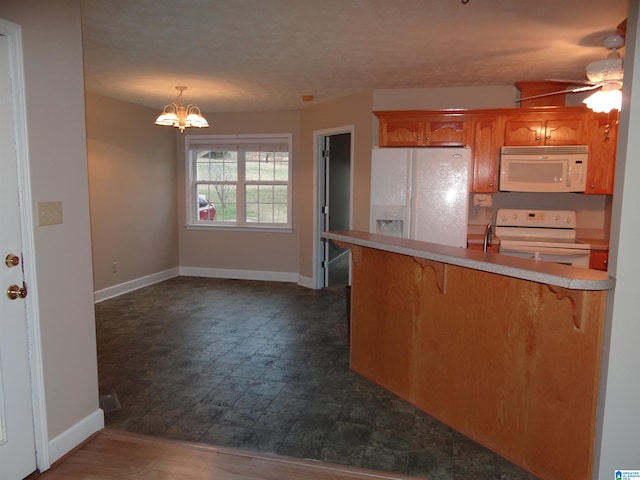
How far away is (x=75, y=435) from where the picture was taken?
236 cm

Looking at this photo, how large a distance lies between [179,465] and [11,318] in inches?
40.1

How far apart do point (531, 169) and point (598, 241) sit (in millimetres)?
929

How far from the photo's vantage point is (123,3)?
9.14ft

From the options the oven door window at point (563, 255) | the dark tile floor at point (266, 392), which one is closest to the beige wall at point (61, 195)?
the dark tile floor at point (266, 392)

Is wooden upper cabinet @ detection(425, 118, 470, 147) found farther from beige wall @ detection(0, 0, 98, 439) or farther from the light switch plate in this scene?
the light switch plate

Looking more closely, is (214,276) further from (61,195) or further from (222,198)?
Answer: (61,195)

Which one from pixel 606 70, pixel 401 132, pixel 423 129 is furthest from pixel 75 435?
pixel 423 129

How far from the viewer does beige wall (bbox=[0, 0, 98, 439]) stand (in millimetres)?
2096

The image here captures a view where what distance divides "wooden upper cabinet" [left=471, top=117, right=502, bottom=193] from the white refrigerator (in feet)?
0.79

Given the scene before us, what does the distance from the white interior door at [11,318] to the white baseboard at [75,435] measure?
0.43 ft

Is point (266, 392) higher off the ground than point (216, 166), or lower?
lower

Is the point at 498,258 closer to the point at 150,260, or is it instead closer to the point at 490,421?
the point at 490,421

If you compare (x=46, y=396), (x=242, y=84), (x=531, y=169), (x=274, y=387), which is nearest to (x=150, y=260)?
(x=242, y=84)

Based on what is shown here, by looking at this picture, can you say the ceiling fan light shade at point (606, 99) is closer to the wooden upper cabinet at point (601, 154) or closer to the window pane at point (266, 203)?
the wooden upper cabinet at point (601, 154)
